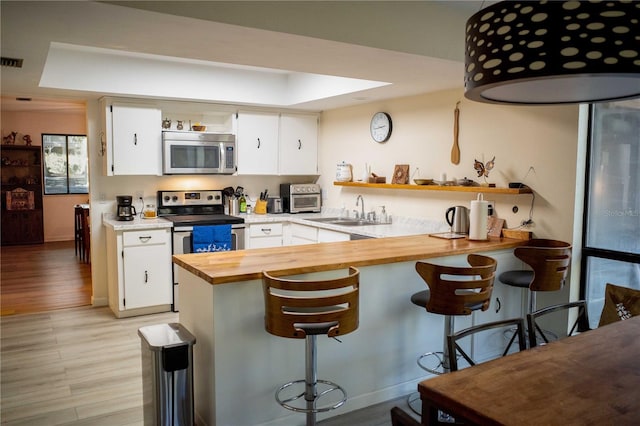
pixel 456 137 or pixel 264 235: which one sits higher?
pixel 456 137

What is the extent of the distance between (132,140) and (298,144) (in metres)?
1.98

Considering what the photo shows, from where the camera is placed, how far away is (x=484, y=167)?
4148mm

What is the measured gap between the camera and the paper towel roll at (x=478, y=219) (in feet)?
12.4

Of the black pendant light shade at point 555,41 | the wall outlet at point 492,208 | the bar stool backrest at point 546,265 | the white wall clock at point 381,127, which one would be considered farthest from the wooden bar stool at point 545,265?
the white wall clock at point 381,127

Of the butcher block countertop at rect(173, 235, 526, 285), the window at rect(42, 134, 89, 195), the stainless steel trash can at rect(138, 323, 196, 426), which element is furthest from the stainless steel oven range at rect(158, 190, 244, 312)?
the window at rect(42, 134, 89, 195)

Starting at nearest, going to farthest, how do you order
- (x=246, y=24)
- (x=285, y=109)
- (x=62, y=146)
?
(x=246, y=24) < (x=285, y=109) < (x=62, y=146)

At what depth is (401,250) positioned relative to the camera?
333 cm

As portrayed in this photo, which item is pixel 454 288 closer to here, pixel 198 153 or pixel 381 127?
pixel 381 127

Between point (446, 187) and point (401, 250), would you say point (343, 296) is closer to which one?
point (401, 250)

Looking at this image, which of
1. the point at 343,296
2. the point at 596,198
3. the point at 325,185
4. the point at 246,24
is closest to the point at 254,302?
the point at 343,296

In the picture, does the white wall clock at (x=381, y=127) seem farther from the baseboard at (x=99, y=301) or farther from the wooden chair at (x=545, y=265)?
the baseboard at (x=99, y=301)

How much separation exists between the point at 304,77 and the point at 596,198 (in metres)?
3.13

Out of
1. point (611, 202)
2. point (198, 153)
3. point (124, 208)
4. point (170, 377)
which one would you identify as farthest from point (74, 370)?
point (611, 202)

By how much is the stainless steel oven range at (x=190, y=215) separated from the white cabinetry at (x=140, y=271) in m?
0.10
